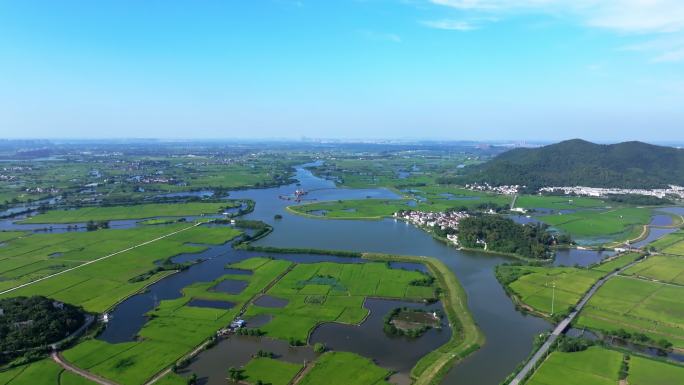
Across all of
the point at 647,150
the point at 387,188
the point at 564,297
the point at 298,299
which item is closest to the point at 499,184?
the point at 387,188

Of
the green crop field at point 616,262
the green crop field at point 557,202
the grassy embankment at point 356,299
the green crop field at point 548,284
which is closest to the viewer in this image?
the grassy embankment at point 356,299

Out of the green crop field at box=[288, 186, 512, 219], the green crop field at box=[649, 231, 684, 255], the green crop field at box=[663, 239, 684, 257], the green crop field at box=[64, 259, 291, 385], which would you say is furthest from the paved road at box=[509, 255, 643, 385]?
the green crop field at box=[288, 186, 512, 219]

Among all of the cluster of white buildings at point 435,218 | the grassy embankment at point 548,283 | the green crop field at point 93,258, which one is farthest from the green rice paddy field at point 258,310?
the cluster of white buildings at point 435,218

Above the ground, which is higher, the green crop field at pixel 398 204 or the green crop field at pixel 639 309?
the green crop field at pixel 398 204

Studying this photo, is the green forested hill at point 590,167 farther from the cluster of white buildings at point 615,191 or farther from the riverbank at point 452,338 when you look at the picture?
the riverbank at point 452,338

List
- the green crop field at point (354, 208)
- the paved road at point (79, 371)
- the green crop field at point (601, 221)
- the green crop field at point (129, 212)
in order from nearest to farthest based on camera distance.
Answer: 1. the paved road at point (79, 371)
2. the green crop field at point (601, 221)
3. the green crop field at point (129, 212)
4. the green crop field at point (354, 208)

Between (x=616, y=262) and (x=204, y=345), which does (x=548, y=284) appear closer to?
(x=616, y=262)

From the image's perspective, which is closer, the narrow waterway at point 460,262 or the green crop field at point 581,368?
the green crop field at point 581,368

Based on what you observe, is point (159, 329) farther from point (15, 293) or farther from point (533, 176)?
point (533, 176)
